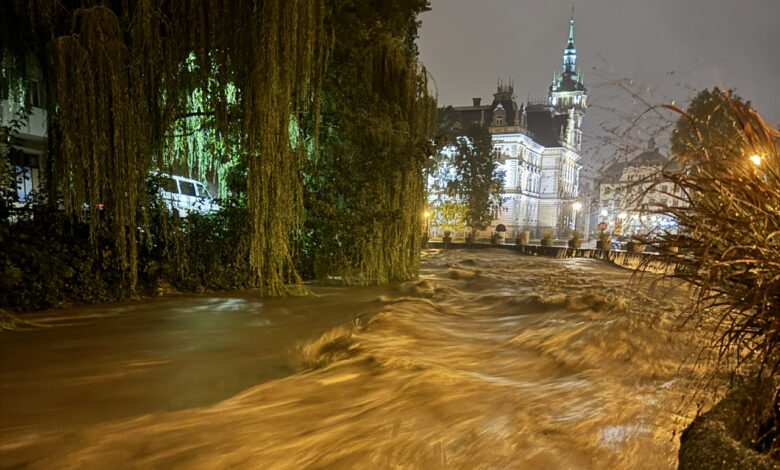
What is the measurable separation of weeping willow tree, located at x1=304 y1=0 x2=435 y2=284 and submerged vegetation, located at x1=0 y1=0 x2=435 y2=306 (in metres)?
0.08

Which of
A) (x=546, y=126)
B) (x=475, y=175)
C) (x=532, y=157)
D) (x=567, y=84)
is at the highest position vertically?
(x=567, y=84)

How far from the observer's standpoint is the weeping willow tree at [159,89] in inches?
260

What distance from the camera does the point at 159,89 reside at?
289 inches

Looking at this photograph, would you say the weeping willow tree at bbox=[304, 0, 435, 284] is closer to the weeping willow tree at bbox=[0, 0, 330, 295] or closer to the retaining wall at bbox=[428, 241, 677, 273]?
the weeping willow tree at bbox=[0, 0, 330, 295]

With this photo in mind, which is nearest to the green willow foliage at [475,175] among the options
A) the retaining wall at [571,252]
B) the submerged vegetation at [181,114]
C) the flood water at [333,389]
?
the retaining wall at [571,252]

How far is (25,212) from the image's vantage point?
299 inches

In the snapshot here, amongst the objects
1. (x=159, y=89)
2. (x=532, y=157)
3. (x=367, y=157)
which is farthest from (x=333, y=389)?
(x=532, y=157)

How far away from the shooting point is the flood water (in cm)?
376

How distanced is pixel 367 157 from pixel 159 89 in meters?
4.63

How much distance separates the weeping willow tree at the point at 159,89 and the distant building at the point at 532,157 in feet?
208

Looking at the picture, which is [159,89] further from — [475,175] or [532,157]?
[532,157]

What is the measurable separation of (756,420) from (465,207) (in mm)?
40124

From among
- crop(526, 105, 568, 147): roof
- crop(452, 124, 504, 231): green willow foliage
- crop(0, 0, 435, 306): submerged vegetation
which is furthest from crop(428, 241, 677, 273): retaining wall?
crop(526, 105, 568, 147): roof

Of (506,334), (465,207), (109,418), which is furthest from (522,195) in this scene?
(109,418)
